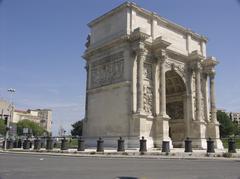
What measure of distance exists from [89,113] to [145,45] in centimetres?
920

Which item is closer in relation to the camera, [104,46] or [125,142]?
[125,142]

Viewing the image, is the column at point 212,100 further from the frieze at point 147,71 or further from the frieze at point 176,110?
the frieze at point 147,71

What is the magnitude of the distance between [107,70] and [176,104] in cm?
931

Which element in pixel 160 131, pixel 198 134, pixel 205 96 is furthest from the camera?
pixel 205 96

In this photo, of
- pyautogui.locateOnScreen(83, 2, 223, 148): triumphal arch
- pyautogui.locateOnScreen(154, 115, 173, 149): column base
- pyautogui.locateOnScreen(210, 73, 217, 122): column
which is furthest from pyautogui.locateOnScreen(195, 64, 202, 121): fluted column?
pyautogui.locateOnScreen(154, 115, 173, 149): column base

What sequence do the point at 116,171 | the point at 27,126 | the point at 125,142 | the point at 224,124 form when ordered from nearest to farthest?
the point at 116,171, the point at 125,142, the point at 224,124, the point at 27,126

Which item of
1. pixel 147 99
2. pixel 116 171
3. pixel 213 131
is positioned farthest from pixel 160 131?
pixel 116 171

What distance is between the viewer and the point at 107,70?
3025cm

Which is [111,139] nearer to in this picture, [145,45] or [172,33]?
[145,45]

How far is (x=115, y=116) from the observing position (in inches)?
1103

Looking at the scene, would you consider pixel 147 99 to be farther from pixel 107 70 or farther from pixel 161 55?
pixel 107 70

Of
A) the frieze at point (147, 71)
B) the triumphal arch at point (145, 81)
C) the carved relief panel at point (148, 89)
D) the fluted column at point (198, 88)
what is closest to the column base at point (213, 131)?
the triumphal arch at point (145, 81)

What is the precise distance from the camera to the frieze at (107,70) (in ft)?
94.5

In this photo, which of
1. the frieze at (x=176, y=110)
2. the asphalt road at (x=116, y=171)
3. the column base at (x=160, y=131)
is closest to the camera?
the asphalt road at (x=116, y=171)
